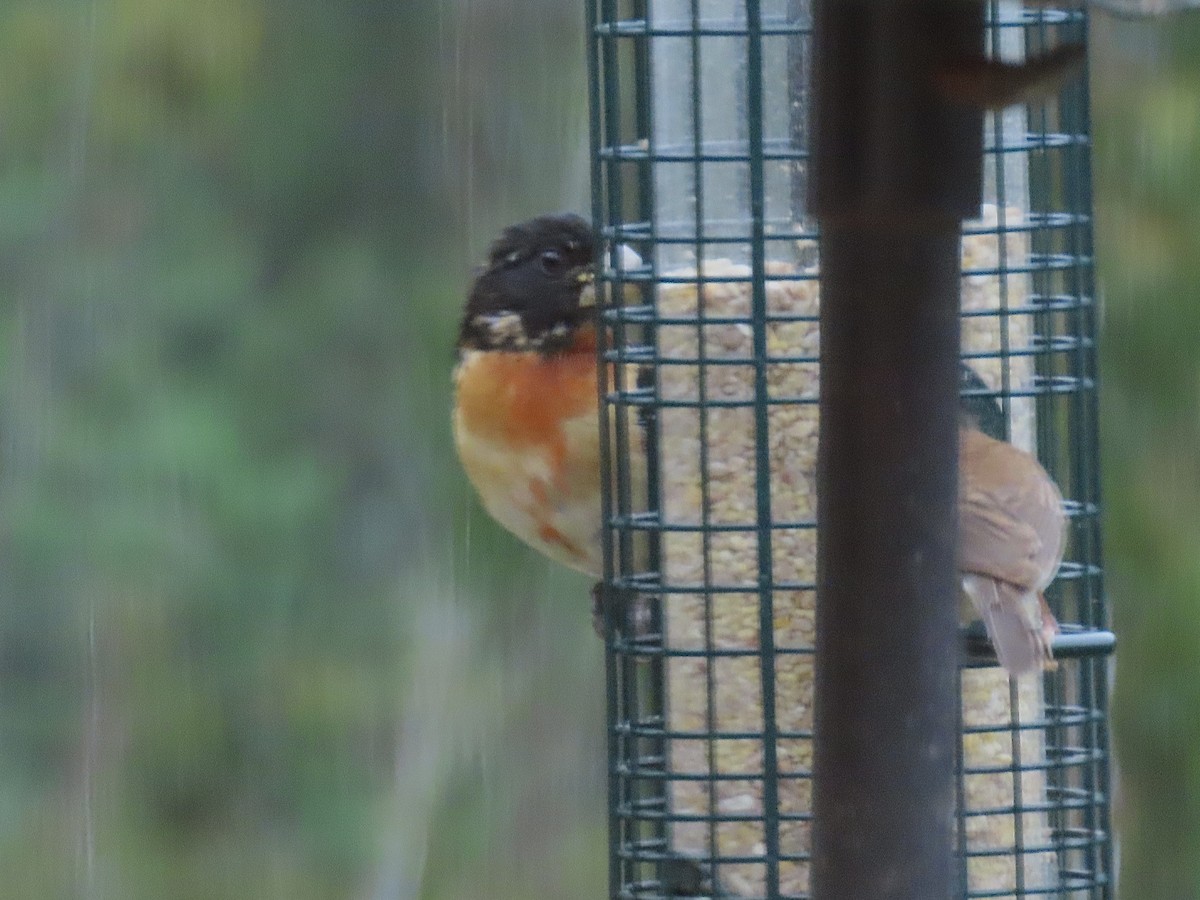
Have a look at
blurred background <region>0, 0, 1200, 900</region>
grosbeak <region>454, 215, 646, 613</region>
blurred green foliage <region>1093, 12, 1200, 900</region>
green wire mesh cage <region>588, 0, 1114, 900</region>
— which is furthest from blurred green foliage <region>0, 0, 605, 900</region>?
green wire mesh cage <region>588, 0, 1114, 900</region>

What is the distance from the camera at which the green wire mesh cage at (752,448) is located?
10.6 ft

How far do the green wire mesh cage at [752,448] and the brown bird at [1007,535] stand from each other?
0.09 meters

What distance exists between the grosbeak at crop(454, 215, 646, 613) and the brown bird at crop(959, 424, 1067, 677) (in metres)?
0.65

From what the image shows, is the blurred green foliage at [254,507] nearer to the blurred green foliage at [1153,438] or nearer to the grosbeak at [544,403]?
the blurred green foliage at [1153,438]

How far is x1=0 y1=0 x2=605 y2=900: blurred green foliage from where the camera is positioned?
7.94 meters

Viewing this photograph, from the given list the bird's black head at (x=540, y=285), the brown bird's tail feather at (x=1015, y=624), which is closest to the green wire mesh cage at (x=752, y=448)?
the brown bird's tail feather at (x=1015, y=624)

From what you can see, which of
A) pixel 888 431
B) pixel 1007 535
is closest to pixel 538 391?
pixel 1007 535

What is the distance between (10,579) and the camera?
27.2 ft

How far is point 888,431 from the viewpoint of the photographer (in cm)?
165

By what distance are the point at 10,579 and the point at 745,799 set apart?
5.53 m

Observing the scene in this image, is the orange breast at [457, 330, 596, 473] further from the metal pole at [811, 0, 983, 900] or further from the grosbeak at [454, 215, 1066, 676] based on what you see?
the metal pole at [811, 0, 983, 900]

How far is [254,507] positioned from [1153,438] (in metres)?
3.03

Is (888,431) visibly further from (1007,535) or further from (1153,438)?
(1153,438)

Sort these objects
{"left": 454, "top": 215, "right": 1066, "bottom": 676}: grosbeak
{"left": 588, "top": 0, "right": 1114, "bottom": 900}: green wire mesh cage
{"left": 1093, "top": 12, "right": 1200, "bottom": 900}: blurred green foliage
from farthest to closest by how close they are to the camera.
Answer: {"left": 1093, "top": 12, "right": 1200, "bottom": 900}: blurred green foliage, {"left": 454, "top": 215, "right": 1066, "bottom": 676}: grosbeak, {"left": 588, "top": 0, "right": 1114, "bottom": 900}: green wire mesh cage
